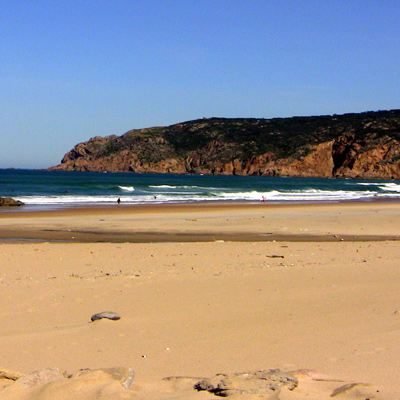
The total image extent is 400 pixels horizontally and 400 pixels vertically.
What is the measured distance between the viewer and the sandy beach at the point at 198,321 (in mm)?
4203

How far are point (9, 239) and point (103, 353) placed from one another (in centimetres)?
1145

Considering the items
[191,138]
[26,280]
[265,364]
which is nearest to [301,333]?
[265,364]

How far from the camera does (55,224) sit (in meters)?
20.7

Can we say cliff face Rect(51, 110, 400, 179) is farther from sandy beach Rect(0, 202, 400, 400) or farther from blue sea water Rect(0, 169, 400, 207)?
sandy beach Rect(0, 202, 400, 400)

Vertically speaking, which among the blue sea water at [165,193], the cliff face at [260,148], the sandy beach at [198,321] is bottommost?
the blue sea water at [165,193]

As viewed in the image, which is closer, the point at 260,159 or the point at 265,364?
the point at 265,364

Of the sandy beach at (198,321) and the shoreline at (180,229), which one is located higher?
the sandy beach at (198,321)

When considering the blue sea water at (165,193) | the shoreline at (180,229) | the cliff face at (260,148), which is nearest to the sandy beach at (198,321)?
the shoreline at (180,229)

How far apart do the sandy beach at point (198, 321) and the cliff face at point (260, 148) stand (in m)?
106

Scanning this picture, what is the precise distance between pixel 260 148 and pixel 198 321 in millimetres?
124127

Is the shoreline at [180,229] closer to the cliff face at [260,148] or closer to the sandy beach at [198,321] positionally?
the sandy beach at [198,321]

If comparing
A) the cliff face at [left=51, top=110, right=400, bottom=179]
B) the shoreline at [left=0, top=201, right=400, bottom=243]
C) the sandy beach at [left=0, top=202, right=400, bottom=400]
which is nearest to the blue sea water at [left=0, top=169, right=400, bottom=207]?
the shoreline at [left=0, top=201, right=400, bottom=243]

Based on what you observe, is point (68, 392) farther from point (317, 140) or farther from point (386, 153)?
point (317, 140)

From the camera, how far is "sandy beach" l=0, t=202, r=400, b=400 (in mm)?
4203
